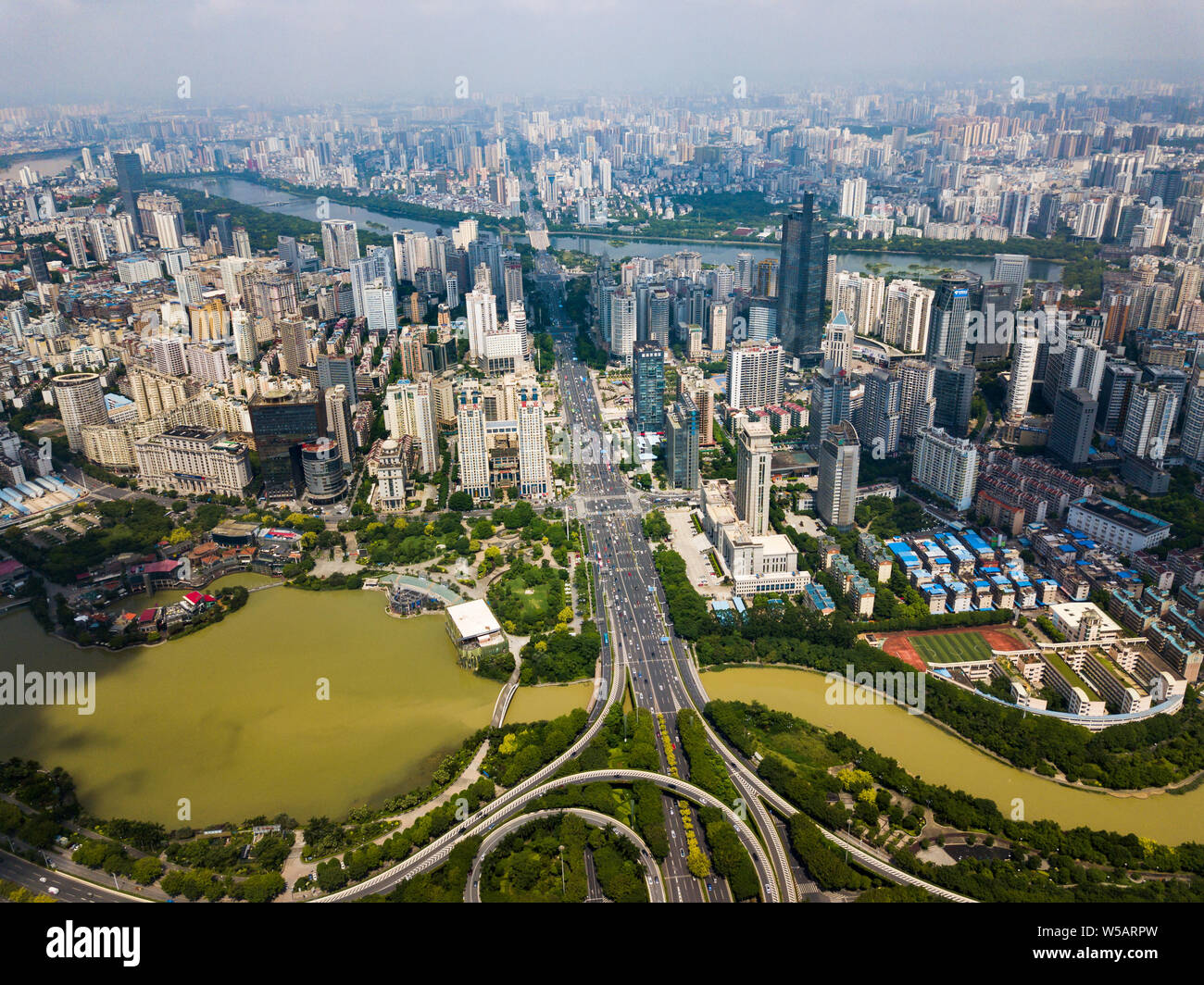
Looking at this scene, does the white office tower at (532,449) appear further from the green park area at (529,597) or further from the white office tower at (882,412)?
the white office tower at (882,412)

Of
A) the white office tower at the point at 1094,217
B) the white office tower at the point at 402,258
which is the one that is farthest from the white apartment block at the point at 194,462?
the white office tower at the point at 1094,217

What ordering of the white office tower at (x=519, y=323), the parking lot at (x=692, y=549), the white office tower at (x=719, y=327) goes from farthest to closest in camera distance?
the white office tower at (x=719, y=327)
the white office tower at (x=519, y=323)
the parking lot at (x=692, y=549)

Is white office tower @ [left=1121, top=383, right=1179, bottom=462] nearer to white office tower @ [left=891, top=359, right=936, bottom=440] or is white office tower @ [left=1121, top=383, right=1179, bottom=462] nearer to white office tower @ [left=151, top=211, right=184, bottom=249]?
white office tower @ [left=891, top=359, right=936, bottom=440]

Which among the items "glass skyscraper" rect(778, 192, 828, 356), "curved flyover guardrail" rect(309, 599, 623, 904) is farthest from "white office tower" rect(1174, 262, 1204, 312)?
"curved flyover guardrail" rect(309, 599, 623, 904)
